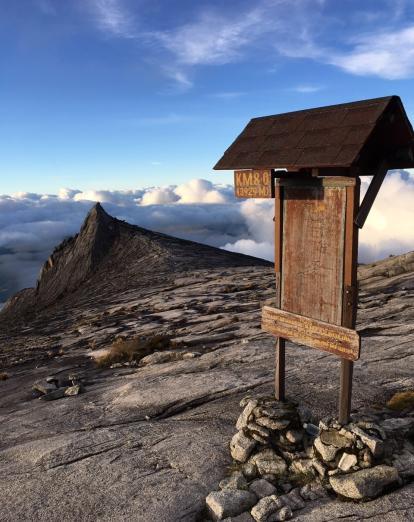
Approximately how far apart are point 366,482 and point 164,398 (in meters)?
6.72

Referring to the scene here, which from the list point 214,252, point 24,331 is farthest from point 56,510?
point 214,252

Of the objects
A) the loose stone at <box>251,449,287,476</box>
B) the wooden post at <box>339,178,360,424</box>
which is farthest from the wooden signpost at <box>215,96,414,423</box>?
the loose stone at <box>251,449,287,476</box>

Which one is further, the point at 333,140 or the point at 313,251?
the point at 313,251

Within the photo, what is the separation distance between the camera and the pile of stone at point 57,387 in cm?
1523

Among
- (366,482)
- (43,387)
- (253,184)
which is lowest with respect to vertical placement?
(43,387)

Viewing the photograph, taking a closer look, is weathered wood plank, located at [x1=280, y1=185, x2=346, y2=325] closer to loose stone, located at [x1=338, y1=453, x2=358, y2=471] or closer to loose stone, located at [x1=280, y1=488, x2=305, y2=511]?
loose stone, located at [x1=338, y1=453, x2=358, y2=471]

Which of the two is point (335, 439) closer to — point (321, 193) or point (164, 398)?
point (321, 193)

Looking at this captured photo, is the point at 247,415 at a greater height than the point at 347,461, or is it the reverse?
the point at 247,415

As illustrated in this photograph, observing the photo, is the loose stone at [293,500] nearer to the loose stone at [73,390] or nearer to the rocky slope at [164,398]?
the rocky slope at [164,398]

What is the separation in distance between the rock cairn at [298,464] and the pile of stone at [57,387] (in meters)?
7.42

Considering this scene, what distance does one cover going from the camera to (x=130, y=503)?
8602 mm

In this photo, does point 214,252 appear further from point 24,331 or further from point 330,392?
point 330,392

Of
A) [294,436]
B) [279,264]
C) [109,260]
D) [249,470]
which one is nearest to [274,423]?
[294,436]

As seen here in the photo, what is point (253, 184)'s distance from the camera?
33.6ft
